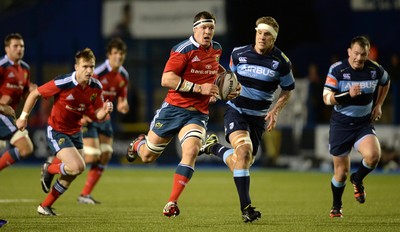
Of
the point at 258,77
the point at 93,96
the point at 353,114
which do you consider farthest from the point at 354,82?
the point at 93,96

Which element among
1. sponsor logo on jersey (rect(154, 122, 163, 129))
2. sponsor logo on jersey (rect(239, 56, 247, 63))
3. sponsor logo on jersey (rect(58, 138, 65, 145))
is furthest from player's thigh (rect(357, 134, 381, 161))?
sponsor logo on jersey (rect(58, 138, 65, 145))

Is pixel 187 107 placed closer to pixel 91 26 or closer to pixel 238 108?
pixel 238 108

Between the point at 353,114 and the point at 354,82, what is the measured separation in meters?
0.40

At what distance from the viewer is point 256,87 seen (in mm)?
10305

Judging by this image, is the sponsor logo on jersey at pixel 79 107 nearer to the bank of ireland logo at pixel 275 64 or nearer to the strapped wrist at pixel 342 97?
the bank of ireland logo at pixel 275 64

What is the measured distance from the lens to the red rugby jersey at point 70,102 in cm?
1065

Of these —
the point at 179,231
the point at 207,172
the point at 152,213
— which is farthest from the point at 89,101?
the point at 207,172

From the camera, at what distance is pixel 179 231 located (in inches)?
344

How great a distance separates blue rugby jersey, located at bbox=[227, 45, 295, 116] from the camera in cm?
1021

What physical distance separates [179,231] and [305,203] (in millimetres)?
4143

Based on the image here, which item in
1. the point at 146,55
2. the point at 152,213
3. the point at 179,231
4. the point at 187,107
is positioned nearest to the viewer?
the point at 179,231

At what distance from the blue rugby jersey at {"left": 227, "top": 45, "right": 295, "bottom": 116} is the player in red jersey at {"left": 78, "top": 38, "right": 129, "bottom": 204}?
2.96 meters

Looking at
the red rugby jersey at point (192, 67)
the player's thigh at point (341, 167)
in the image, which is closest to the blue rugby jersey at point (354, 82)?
the player's thigh at point (341, 167)

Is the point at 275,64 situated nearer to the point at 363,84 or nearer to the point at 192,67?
the point at 192,67
